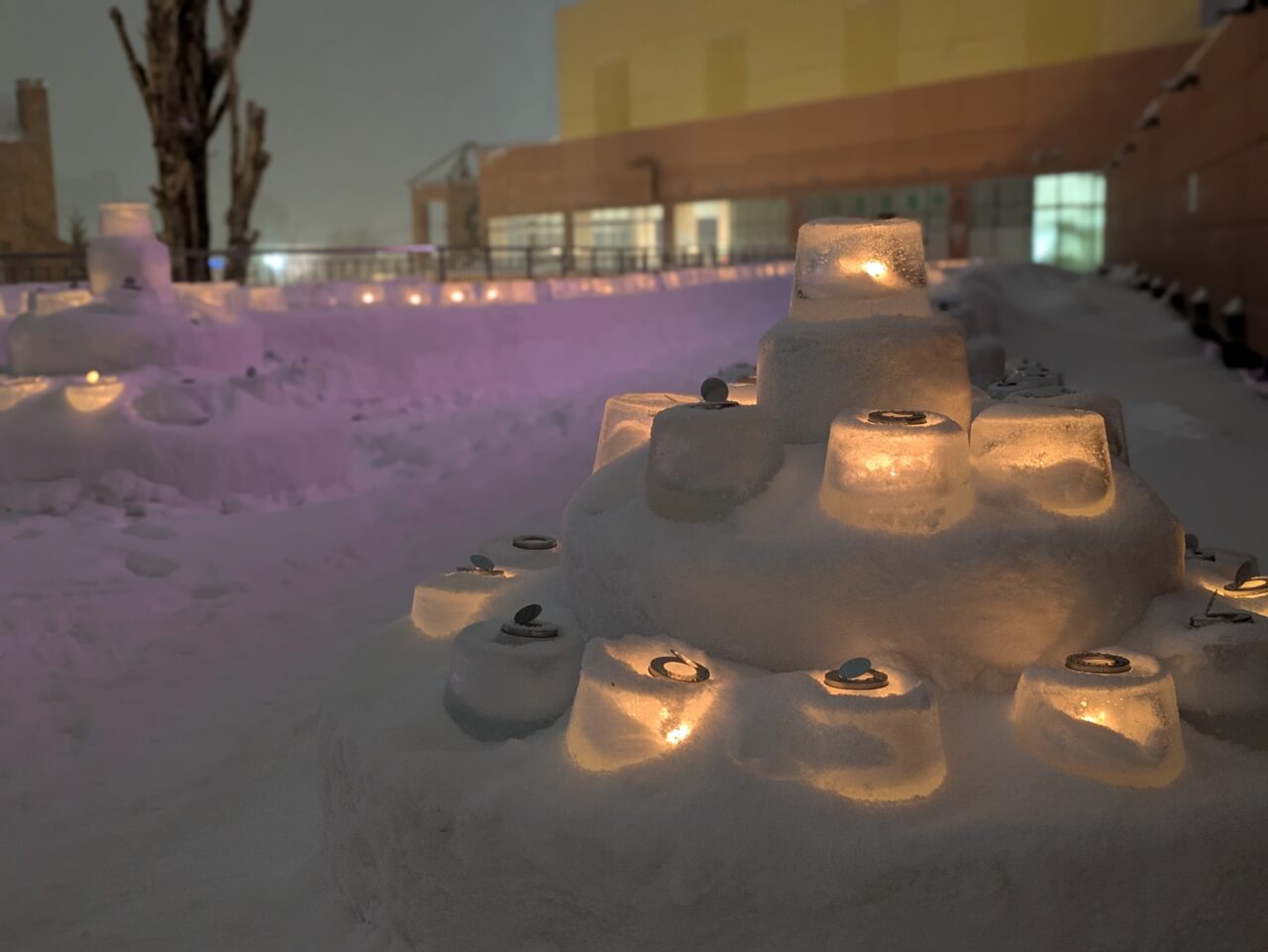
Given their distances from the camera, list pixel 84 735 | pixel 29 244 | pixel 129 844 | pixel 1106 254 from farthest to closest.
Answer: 1. pixel 1106 254
2. pixel 29 244
3. pixel 84 735
4. pixel 129 844

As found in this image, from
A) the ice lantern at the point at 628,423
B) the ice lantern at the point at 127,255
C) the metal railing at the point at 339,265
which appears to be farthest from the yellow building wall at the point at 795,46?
the ice lantern at the point at 628,423

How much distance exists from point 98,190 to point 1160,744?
50876mm

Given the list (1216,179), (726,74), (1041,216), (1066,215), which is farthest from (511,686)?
(726,74)

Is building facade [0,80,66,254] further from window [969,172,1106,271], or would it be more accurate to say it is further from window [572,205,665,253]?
window [572,205,665,253]

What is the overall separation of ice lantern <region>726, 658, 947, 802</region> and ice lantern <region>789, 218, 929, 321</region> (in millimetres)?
1411

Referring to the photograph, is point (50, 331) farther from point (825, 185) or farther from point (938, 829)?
point (825, 185)

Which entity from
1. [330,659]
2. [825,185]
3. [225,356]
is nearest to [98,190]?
[825,185]

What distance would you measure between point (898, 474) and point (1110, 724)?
901 mm

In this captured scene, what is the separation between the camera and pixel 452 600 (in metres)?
4.40

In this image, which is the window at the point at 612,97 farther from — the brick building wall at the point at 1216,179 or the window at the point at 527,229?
the brick building wall at the point at 1216,179

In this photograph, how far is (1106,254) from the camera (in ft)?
96.1

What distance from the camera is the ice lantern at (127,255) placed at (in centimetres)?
1098

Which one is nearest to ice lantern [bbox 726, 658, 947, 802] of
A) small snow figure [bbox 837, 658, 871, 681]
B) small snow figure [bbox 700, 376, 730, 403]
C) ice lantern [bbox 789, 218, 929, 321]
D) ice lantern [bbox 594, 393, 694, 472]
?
small snow figure [bbox 837, 658, 871, 681]

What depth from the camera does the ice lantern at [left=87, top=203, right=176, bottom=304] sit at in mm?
10977
